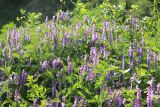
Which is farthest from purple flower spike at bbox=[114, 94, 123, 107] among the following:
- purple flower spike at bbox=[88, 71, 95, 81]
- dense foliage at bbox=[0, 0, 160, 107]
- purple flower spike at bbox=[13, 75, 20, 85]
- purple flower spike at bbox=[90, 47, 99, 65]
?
purple flower spike at bbox=[13, 75, 20, 85]

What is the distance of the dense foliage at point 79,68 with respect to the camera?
13.4 ft

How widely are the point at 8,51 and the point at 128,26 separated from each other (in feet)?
6.21

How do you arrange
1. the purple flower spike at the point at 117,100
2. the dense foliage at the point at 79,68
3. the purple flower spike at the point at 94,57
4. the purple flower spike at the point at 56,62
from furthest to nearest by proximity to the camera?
the purple flower spike at the point at 56,62
the purple flower spike at the point at 94,57
the dense foliage at the point at 79,68
the purple flower spike at the point at 117,100

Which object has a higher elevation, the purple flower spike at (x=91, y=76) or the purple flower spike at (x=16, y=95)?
the purple flower spike at (x=91, y=76)

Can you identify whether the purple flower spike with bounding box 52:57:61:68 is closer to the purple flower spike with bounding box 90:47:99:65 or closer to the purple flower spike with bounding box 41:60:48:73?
the purple flower spike with bounding box 41:60:48:73

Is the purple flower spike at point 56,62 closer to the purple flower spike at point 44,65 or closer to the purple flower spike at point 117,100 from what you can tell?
the purple flower spike at point 44,65

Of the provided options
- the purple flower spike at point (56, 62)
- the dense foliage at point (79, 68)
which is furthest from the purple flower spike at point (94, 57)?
the purple flower spike at point (56, 62)

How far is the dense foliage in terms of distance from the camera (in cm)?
408

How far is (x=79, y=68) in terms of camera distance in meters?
4.46

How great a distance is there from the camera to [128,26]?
595 cm

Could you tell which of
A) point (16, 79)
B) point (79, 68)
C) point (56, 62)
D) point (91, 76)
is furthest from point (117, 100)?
point (16, 79)

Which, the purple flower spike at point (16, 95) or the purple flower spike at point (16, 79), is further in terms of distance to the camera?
the purple flower spike at point (16, 79)

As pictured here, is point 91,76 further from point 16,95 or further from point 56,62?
point 16,95

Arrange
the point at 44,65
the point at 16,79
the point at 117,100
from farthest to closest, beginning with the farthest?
1. the point at 44,65
2. the point at 16,79
3. the point at 117,100
